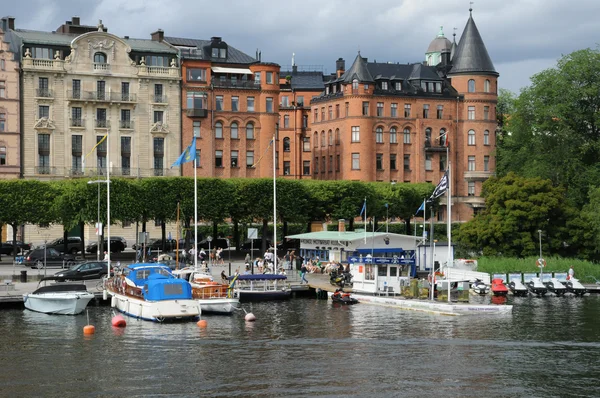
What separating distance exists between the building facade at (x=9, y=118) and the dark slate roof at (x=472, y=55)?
5249cm

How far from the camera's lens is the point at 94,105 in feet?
348

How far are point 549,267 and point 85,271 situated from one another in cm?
3478

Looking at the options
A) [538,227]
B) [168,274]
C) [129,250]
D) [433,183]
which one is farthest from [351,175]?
[168,274]

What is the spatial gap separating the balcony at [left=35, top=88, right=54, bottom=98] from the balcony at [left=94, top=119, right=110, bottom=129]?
5.46m

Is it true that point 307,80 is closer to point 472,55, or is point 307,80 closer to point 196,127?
point 472,55

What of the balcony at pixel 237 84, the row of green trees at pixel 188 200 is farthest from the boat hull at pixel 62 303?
the balcony at pixel 237 84

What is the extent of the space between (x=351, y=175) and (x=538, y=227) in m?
37.3

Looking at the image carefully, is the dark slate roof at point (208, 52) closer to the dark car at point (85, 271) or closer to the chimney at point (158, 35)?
the chimney at point (158, 35)

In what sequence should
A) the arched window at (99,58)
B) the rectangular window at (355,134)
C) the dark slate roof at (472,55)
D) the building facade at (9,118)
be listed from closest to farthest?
the building facade at (9,118), the arched window at (99,58), the rectangular window at (355,134), the dark slate roof at (472,55)

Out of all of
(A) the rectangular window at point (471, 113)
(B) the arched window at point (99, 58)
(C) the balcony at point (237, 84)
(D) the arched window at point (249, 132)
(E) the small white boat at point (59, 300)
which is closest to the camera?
(E) the small white boat at point (59, 300)

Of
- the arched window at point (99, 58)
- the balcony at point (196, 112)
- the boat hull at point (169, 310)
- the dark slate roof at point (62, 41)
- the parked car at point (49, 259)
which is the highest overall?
the dark slate roof at point (62, 41)

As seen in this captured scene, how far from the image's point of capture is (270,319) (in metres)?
57.3

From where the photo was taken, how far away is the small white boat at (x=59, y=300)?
192ft

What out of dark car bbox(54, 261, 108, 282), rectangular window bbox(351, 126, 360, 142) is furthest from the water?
rectangular window bbox(351, 126, 360, 142)
